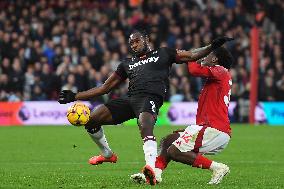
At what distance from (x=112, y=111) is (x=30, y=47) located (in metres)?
16.0

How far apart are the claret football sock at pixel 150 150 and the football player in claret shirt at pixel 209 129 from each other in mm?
226

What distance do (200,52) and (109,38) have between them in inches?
733

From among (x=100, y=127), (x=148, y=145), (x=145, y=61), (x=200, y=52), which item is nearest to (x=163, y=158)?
(x=148, y=145)

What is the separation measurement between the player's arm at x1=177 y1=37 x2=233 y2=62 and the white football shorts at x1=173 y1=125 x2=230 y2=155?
88 cm

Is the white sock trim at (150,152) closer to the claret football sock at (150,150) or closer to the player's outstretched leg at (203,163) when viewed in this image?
the claret football sock at (150,150)

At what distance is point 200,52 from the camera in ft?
35.6

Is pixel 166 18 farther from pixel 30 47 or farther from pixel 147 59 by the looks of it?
pixel 147 59

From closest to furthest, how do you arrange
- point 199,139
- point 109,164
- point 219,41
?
1. point 219,41
2. point 199,139
3. point 109,164

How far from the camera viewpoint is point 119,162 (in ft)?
48.8

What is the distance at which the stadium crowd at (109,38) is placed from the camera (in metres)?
27.3

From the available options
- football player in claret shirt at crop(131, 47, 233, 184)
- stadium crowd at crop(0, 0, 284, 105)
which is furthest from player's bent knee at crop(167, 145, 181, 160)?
stadium crowd at crop(0, 0, 284, 105)

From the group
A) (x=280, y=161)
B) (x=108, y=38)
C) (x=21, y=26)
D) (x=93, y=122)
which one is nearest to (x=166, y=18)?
(x=108, y=38)

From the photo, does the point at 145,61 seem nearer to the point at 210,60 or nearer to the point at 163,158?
the point at 210,60

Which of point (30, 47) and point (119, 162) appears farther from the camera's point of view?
point (30, 47)
